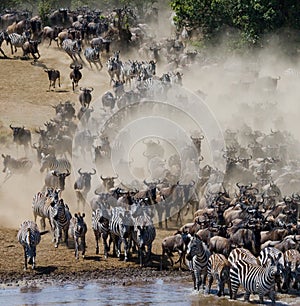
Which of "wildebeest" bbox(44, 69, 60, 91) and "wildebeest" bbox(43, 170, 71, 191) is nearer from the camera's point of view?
"wildebeest" bbox(43, 170, 71, 191)

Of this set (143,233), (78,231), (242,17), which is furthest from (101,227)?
(242,17)

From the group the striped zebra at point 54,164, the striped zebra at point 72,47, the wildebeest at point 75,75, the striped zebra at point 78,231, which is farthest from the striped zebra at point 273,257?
the striped zebra at point 72,47

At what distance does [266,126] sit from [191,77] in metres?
10.7

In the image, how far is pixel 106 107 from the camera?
4966 cm

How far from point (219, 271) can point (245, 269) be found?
0.69m

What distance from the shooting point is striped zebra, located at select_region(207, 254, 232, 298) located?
2458 cm

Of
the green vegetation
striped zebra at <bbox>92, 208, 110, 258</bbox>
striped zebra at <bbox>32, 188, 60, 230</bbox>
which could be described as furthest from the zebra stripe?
the green vegetation

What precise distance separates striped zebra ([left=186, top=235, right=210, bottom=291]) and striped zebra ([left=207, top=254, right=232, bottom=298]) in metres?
0.30

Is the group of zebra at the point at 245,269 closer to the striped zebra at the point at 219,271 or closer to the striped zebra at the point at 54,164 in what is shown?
the striped zebra at the point at 219,271

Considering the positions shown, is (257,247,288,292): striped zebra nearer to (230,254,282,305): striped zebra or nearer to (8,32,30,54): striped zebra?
(230,254,282,305): striped zebra

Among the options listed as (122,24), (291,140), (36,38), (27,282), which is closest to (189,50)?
(122,24)

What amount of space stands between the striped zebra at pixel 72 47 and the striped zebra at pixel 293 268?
34.9m

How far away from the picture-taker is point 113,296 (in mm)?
25203

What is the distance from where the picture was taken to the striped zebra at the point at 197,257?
A: 25.4 metres
